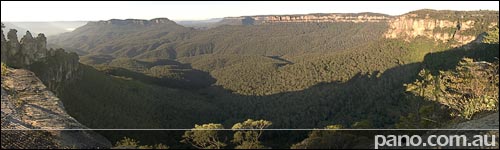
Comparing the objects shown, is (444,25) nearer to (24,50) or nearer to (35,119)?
(24,50)

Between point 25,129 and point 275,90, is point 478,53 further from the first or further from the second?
point 25,129

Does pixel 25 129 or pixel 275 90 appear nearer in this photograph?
pixel 25 129

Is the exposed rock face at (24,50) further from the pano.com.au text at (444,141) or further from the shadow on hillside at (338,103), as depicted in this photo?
the pano.com.au text at (444,141)

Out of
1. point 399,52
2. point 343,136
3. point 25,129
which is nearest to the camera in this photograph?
point 343,136

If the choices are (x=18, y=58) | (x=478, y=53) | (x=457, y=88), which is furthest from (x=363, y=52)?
(x=18, y=58)

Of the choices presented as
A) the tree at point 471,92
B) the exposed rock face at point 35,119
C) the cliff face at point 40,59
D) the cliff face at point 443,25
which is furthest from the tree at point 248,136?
the cliff face at point 443,25

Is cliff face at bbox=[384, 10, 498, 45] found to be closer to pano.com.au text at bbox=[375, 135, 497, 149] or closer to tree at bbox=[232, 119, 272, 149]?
pano.com.au text at bbox=[375, 135, 497, 149]

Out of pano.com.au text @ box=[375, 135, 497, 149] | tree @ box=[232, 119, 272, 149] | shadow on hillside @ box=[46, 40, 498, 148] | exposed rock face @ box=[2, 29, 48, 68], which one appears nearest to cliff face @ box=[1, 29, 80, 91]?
exposed rock face @ box=[2, 29, 48, 68]

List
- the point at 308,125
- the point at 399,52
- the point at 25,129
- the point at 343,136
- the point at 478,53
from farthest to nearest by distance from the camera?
the point at 399,52 < the point at 478,53 < the point at 308,125 < the point at 25,129 < the point at 343,136

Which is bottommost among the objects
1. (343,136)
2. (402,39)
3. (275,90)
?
(275,90)
